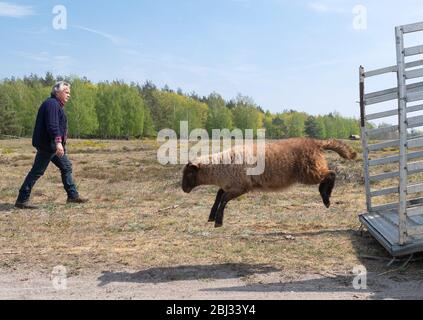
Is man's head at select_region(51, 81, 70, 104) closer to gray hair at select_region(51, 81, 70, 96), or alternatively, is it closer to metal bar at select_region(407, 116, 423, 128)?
gray hair at select_region(51, 81, 70, 96)

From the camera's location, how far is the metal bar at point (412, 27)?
622cm

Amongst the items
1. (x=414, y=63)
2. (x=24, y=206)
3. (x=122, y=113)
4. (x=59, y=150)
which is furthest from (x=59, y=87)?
(x=122, y=113)

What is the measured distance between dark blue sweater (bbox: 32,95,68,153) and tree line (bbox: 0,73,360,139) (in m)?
71.8

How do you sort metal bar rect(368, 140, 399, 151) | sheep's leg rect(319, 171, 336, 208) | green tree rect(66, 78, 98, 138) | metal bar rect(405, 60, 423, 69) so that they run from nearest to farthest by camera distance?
metal bar rect(405, 60, 423, 69) → sheep's leg rect(319, 171, 336, 208) → metal bar rect(368, 140, 399, 151) → green tree rect(66, 78, 98, 138)

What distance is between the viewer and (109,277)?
21.4 ft

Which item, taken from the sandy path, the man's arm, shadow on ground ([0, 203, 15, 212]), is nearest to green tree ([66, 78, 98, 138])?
shadow on ground ([0, 203, 15, 212])

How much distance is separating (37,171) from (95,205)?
167 cm

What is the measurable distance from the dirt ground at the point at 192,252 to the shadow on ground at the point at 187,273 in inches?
0.6

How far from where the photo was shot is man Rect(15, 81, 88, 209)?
11.1 m

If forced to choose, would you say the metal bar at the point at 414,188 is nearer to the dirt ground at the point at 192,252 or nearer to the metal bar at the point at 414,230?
the metal bar at the point at 414,230

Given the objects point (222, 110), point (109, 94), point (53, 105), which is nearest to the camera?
point (53, 105)

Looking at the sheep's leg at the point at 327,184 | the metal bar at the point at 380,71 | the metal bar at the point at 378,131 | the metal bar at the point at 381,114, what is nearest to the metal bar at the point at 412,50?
the metal bar at the point at 380,71
